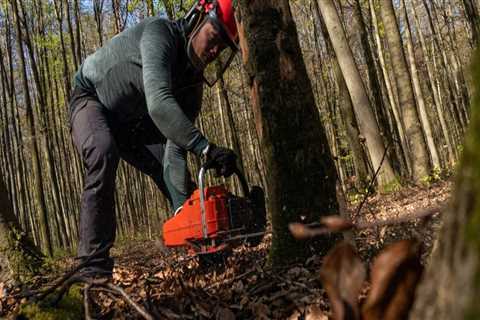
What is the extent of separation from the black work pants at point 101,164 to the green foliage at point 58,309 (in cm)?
89

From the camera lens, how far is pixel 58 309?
1.53 metres

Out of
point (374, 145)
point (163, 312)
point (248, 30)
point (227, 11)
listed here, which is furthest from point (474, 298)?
point (374, 145)

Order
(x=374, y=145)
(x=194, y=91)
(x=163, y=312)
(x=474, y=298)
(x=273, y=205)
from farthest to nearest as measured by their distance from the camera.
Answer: (x=374, y=145), (x=194, y=91), (x=273, y=205), (x=163, y=312), (x=474, y=298)

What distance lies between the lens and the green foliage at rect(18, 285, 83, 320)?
1.44 meters

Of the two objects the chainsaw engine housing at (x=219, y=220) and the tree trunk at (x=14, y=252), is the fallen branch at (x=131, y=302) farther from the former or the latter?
the tree trunk at (x=14, y=252)

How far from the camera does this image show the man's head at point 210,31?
9.15 feet

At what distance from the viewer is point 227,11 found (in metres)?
2.76

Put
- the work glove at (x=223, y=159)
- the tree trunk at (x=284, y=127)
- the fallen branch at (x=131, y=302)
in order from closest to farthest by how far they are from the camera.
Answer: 1. the fallen branch at (x=131, y=302)
2. the tree trunk at (x=284, y=127)
3. the work glove at (x=223, y=159)

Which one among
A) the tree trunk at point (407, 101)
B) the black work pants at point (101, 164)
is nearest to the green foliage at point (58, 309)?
the black work pants at point (101, 164)

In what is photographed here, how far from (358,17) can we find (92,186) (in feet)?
32.4

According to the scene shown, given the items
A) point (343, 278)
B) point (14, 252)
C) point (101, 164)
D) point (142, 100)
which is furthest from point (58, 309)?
point (142, 100)

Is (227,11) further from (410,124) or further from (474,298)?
(410,124)

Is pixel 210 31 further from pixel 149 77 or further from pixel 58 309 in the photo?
pixel 58 309

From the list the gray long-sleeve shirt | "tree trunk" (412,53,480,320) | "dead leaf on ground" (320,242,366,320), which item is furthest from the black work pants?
"tree trunk" (412,53,480,320)
